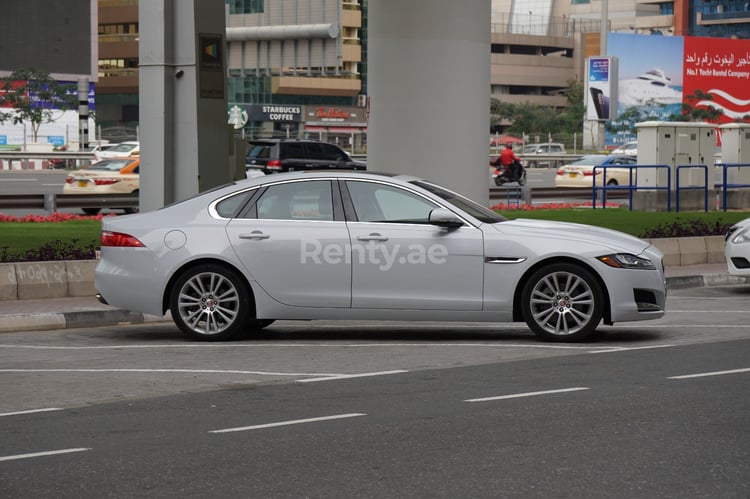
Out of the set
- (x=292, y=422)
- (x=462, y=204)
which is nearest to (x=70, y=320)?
(x=462, y=204)

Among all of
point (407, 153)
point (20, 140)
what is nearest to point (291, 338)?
point (407, 153)

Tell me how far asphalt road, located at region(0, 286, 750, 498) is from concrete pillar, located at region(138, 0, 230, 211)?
370cm

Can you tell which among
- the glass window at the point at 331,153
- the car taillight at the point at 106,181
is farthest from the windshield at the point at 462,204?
the glass window at the point at 331,153

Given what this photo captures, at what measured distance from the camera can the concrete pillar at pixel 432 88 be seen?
1986cm

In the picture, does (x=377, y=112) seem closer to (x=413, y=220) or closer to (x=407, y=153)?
(x=407, y=153)

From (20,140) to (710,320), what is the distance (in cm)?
8219

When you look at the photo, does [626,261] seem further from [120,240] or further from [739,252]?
[739,252]

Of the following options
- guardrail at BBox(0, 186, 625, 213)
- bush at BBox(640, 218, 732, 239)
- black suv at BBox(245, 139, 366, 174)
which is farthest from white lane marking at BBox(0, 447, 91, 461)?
black suv at BBox(245, 139, 366, 174)

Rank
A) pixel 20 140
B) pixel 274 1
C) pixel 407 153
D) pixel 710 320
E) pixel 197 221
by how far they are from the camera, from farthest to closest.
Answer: pixel 274 1, pixel 20 140, pixel 407 153, pixel 710 320, pixel 197 221

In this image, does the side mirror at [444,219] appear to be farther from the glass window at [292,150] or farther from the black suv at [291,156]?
the glass window at [292,150]

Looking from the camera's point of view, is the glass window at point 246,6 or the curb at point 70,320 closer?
the curb at point 70,320

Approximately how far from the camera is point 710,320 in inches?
534

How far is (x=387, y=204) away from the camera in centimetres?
1191

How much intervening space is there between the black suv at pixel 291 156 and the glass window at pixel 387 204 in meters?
26.4
